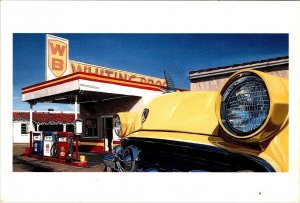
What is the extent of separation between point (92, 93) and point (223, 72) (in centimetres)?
423

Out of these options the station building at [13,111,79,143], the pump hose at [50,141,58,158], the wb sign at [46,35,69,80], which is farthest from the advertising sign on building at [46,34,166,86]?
the pump hose at [50,141,58,158]

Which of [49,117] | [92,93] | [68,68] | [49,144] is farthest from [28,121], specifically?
[49,117]

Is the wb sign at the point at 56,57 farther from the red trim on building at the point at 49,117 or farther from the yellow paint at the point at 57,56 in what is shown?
the red trim on building at the point at 49,117

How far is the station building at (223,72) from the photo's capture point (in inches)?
130

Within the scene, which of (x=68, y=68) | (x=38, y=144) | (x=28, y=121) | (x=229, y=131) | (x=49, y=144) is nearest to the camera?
(x=229, y=131)

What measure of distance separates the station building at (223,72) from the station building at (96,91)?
67.2 inches

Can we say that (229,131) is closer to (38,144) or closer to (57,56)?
(57,56)

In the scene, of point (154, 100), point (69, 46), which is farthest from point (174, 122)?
point (69, 46)

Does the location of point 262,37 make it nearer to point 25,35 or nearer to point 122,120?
point 122,120

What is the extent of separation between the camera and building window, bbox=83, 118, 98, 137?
8.67 metres

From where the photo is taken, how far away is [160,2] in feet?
13.5

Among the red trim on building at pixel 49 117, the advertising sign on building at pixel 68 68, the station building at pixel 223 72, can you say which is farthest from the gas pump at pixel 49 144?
the station building at pixel 223 72

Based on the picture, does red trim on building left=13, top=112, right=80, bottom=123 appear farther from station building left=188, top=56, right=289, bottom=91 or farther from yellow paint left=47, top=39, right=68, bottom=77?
station building left=188, top=56, right=289, bottom=91

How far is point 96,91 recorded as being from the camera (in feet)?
22.3
